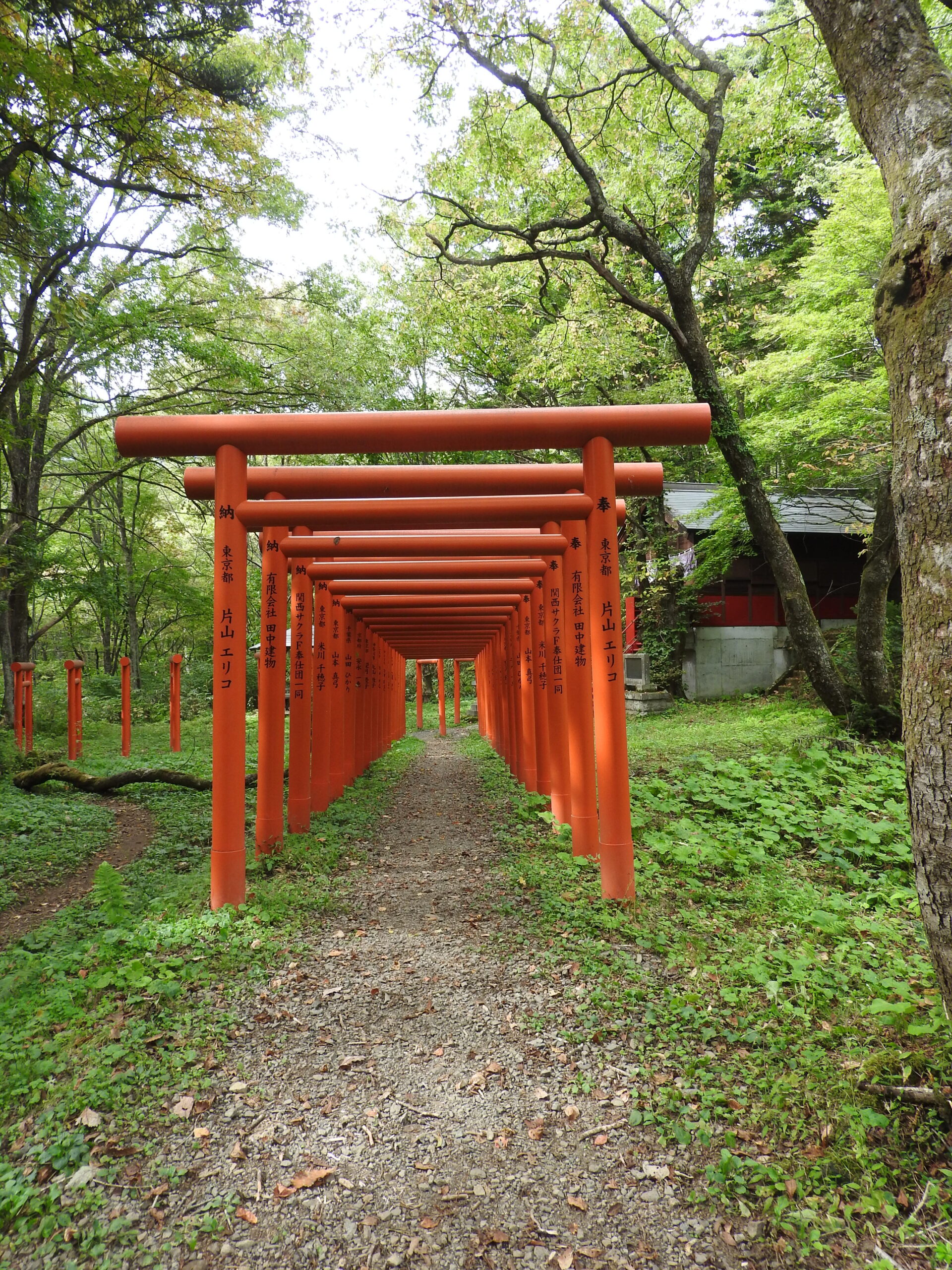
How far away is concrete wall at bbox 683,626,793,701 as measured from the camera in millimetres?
17125

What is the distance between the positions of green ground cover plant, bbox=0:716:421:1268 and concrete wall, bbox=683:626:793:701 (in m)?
13.1

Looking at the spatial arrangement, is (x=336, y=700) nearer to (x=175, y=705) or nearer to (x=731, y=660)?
(x=175, y=705)

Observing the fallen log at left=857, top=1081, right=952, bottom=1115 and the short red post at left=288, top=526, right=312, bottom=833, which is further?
the short red post at left=288, top=526, right=312, bottom=833

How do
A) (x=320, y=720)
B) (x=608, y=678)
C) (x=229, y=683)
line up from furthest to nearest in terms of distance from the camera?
(x=320, y=720) → (x=229, y=683) → (x=608, y=678)

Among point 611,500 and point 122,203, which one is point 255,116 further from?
point 611,500

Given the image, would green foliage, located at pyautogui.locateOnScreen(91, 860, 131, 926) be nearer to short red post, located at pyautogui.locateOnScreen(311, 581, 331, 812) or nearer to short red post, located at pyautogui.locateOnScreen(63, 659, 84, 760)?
short red post, located at pyautogui.locateOnScreen(311, 581, 331, 812)

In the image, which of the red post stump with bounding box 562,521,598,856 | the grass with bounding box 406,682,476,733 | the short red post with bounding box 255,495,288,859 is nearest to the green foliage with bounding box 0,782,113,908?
the short red post with bounding box 255,495,288,859

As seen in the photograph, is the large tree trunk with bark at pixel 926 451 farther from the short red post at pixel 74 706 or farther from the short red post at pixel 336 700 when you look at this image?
the short red post at pixel 74 706

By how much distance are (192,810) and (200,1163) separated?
6090 mm

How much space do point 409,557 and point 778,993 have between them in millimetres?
4857

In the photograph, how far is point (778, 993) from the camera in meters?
3.20

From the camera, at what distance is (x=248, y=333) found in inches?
503

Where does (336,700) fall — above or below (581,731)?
above

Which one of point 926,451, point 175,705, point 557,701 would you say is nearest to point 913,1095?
point 926,451
